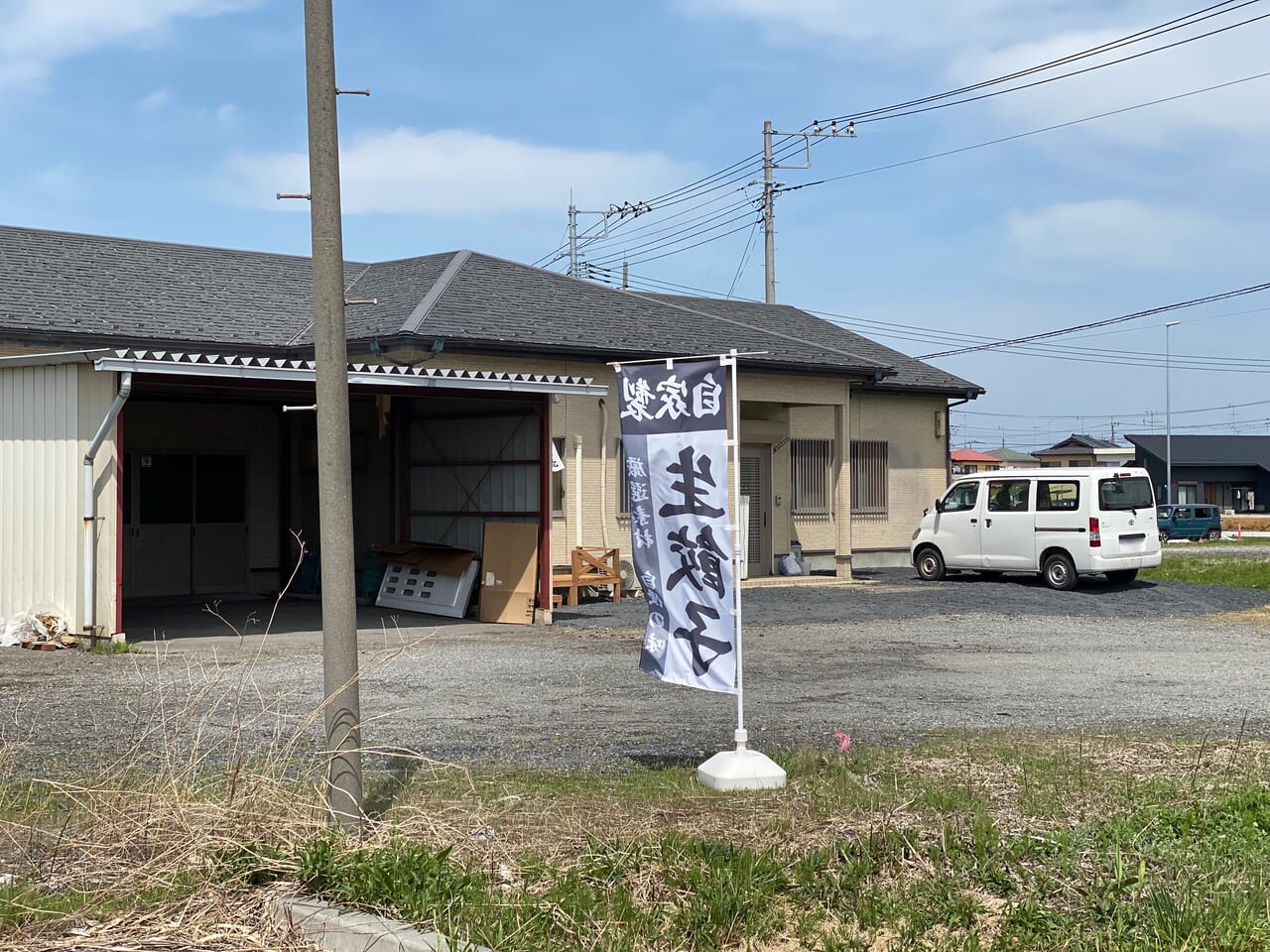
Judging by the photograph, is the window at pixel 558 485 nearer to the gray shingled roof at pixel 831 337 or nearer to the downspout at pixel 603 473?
the downspout at pixel 603 473

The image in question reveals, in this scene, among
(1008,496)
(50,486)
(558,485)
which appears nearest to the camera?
(50,486)

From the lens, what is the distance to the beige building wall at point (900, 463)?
2541 centimetres

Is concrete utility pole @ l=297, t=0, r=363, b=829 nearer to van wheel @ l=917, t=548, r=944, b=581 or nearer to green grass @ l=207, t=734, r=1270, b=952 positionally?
green grass @ l=207, t=734, r=1270, b=952

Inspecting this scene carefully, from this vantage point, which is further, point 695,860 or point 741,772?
point 741,772

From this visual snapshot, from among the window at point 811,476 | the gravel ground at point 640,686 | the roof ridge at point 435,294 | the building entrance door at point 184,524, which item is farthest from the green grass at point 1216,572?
the building entrance door at point 184,524

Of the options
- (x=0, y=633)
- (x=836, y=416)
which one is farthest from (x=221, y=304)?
(x=836, y=416)

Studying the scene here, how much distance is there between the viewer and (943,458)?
88.7 feet

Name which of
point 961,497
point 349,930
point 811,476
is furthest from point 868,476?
point 349,930

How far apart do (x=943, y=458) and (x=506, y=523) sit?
12.7m

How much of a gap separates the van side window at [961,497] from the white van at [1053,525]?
2cm

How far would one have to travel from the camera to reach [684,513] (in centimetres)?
762

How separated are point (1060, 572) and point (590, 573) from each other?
24.0ft

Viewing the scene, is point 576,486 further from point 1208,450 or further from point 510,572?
point 1208,450

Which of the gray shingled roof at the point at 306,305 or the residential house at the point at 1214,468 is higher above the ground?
the gray shingled roof at the point at 306,305
